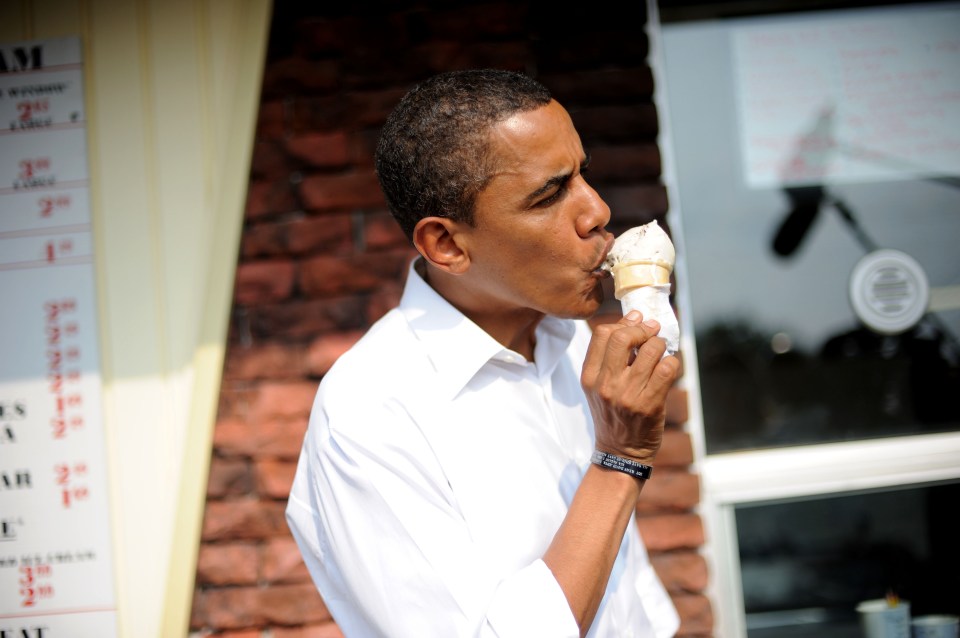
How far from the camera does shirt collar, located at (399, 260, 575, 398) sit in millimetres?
1578

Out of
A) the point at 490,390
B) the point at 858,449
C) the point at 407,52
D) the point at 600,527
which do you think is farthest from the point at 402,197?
the point at 858,449

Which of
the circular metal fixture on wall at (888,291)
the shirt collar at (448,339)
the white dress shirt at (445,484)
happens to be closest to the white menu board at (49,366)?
the white dress shirt at (445,484)

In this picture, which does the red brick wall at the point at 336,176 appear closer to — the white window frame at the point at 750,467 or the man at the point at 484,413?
the white window frame at the point at 750,467

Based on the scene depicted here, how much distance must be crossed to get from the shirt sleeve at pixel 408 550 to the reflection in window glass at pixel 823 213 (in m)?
1.37

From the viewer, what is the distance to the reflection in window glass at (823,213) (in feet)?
8.33

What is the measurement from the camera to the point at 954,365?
2.56m

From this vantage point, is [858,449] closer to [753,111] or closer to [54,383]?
[753,111]

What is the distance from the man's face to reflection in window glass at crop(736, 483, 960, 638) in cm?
127

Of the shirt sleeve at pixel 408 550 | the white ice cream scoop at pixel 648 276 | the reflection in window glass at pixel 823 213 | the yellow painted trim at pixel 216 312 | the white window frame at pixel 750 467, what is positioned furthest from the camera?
the reflection in window glass at pixel 823 213

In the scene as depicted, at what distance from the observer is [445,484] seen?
4.78 ft

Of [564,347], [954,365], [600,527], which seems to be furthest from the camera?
[954,365]

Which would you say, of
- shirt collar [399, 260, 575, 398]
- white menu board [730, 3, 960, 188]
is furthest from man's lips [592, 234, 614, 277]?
white menu board [730, 3, 960, 188]

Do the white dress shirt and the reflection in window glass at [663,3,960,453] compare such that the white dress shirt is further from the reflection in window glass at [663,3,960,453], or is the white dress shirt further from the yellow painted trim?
the reflection in window glass at [663,3,960,453]

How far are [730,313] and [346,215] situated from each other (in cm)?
124
